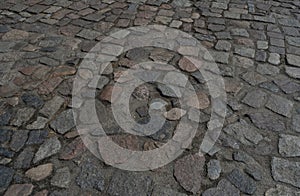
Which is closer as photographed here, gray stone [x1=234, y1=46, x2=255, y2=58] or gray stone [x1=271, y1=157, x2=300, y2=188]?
gray stone [x1=271, y1=157, x2=300, y2=188]

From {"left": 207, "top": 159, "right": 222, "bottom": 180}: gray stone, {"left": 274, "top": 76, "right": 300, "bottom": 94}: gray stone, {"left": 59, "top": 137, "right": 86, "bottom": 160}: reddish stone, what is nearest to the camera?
{"left": 207, "top": 159, "right": 222, "bottom": 180}: gray stone

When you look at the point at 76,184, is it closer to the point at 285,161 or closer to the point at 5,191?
the point at 5,191

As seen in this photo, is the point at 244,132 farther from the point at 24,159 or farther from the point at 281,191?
the point at 24,159

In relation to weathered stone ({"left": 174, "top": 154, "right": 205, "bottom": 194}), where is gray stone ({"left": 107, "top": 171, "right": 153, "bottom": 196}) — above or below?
above

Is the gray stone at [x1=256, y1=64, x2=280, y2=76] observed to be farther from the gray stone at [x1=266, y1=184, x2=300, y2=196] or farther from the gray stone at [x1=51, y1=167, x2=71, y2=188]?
the gray stone at [x1=51, y1=167, x2=71, y2=188]

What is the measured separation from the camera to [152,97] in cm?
261

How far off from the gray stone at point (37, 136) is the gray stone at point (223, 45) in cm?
192

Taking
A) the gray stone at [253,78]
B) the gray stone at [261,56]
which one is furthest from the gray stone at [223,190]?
the gray stone at [261,56]

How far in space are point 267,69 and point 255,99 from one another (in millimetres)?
493

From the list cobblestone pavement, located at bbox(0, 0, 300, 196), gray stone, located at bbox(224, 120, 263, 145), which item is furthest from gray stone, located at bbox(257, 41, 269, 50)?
gray stone, located at bbox(224, 120, 263, 145)

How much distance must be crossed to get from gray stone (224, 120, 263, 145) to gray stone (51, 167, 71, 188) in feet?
3.84

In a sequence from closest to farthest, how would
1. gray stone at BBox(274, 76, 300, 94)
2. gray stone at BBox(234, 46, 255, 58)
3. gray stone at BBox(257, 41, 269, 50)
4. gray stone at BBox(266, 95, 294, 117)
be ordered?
gray stone at BBox(266, 95, 294, 117)
gray stone at BBox(274, 76, 300, 94)
gray stone at BBox(234, 46, 255, 58)
gray stone at BBox(257, 41, 269, 50)

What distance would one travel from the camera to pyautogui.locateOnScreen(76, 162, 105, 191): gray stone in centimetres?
196

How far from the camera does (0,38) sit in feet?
11.1
